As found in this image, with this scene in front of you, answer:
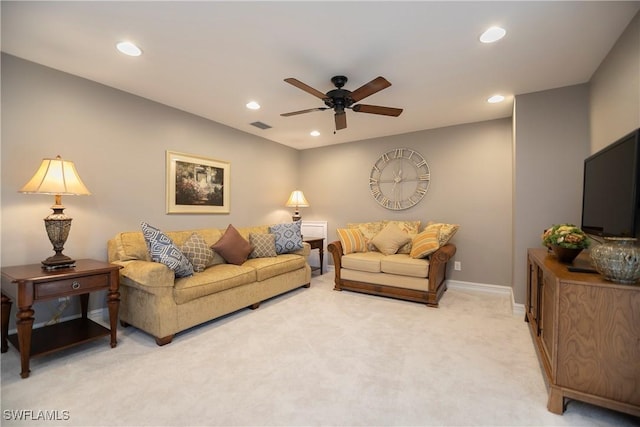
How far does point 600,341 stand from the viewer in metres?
1.45

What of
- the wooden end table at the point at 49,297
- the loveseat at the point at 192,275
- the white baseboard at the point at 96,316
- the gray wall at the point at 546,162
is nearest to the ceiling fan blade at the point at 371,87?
the gray wall at the point at 546,162

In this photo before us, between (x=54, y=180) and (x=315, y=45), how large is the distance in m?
2.27

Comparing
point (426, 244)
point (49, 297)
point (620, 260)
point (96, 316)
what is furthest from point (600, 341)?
point (96, 316)

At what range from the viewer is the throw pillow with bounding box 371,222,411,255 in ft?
12.9

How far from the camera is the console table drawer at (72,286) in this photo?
77.1 inches

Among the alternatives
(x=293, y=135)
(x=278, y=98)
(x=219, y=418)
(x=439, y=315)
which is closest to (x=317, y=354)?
(x=219, y=418)

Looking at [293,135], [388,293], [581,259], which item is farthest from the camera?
[293,135]

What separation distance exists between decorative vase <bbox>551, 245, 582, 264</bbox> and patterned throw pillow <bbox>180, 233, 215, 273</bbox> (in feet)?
10.3

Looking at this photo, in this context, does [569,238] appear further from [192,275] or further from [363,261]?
[192,275]

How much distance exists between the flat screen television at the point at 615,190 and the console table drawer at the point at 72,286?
137 inches

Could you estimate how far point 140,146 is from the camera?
10.3ft

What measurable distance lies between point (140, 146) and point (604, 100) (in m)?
4.48

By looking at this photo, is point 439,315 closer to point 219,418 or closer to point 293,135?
point 219,418

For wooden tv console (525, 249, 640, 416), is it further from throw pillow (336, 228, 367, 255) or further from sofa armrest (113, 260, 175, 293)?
sofa armrest (113, 260, 175, 293)
